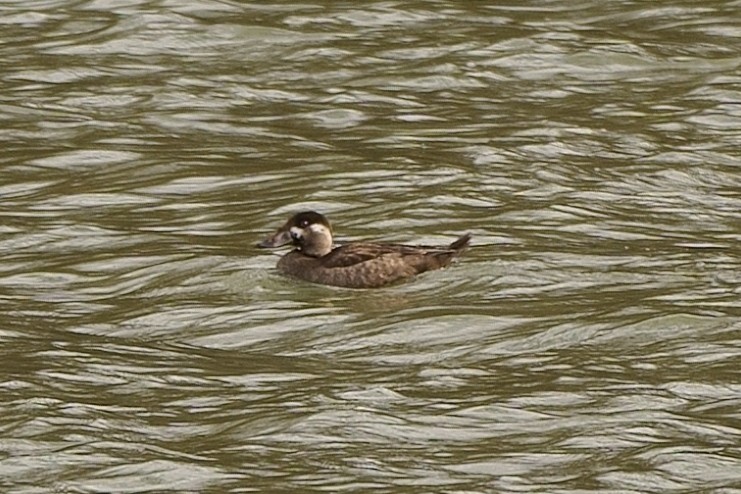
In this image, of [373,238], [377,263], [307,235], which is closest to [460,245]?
[377,263]

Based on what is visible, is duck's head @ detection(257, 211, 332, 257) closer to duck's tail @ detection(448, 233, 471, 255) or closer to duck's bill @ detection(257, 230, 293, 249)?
duck's bill @ detection(257, 230, 293, 249)

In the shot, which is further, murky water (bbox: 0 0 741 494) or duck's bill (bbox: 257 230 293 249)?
duck's bill (bbox: 257 230 293 249)

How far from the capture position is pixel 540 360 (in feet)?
36.3

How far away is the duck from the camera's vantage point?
12523 millimetres

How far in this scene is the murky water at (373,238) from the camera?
972 cm

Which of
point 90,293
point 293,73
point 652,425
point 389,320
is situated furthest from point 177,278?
point 293,73

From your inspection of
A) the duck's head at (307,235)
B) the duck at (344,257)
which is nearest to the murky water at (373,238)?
the duck at (344,257)

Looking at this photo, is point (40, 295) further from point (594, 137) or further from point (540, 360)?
point (594, 137)

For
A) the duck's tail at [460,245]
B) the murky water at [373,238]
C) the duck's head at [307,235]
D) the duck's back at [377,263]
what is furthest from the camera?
the duck's head at [307,235]

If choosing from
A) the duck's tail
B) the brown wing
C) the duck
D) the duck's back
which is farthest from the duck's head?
the duck's tail

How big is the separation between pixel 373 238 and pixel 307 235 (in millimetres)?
981

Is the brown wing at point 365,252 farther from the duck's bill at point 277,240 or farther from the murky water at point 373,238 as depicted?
the duck's bill at point 277,240

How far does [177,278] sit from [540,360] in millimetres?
2534

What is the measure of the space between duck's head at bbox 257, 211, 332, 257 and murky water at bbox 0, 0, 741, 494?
191 millimetres
